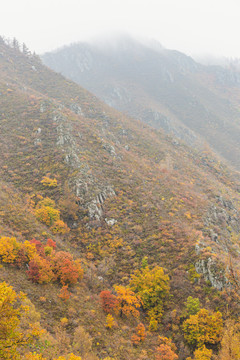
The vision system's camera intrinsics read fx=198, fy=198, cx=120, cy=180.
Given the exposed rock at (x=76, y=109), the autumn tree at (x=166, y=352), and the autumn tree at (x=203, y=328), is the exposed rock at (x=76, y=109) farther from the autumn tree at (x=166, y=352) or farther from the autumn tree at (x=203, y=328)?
the autumn tree at (x=166, y=352)

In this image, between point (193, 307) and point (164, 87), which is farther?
point (164, 87)

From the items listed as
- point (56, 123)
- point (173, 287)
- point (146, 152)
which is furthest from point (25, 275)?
point (146, 152)

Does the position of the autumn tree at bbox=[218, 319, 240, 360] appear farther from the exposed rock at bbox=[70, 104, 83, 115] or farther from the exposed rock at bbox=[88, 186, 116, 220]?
the exposed rock at bbox=[70, 104, 83, 115]

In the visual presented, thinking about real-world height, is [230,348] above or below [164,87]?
below

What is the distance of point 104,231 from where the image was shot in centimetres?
Result: 3195

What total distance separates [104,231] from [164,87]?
150 meters

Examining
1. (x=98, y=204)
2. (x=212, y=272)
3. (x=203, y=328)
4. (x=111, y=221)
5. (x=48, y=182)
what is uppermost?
(x=212, y=272)

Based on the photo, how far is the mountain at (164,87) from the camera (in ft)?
374

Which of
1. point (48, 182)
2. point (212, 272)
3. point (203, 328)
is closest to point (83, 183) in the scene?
point (48, 182)

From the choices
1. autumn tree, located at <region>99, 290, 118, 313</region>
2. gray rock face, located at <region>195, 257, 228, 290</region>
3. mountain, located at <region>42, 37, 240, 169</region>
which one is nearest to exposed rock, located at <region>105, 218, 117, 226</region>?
gray rock face, located at <region>195, 257, 228, 290</region>

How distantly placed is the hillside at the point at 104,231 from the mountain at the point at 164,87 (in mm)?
54107

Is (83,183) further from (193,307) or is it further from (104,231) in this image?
(193,307)

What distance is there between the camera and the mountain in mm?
113938

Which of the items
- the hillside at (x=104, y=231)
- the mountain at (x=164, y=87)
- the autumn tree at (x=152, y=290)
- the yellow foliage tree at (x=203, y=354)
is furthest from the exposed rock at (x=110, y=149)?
the mountain at (x=164, y=87)
